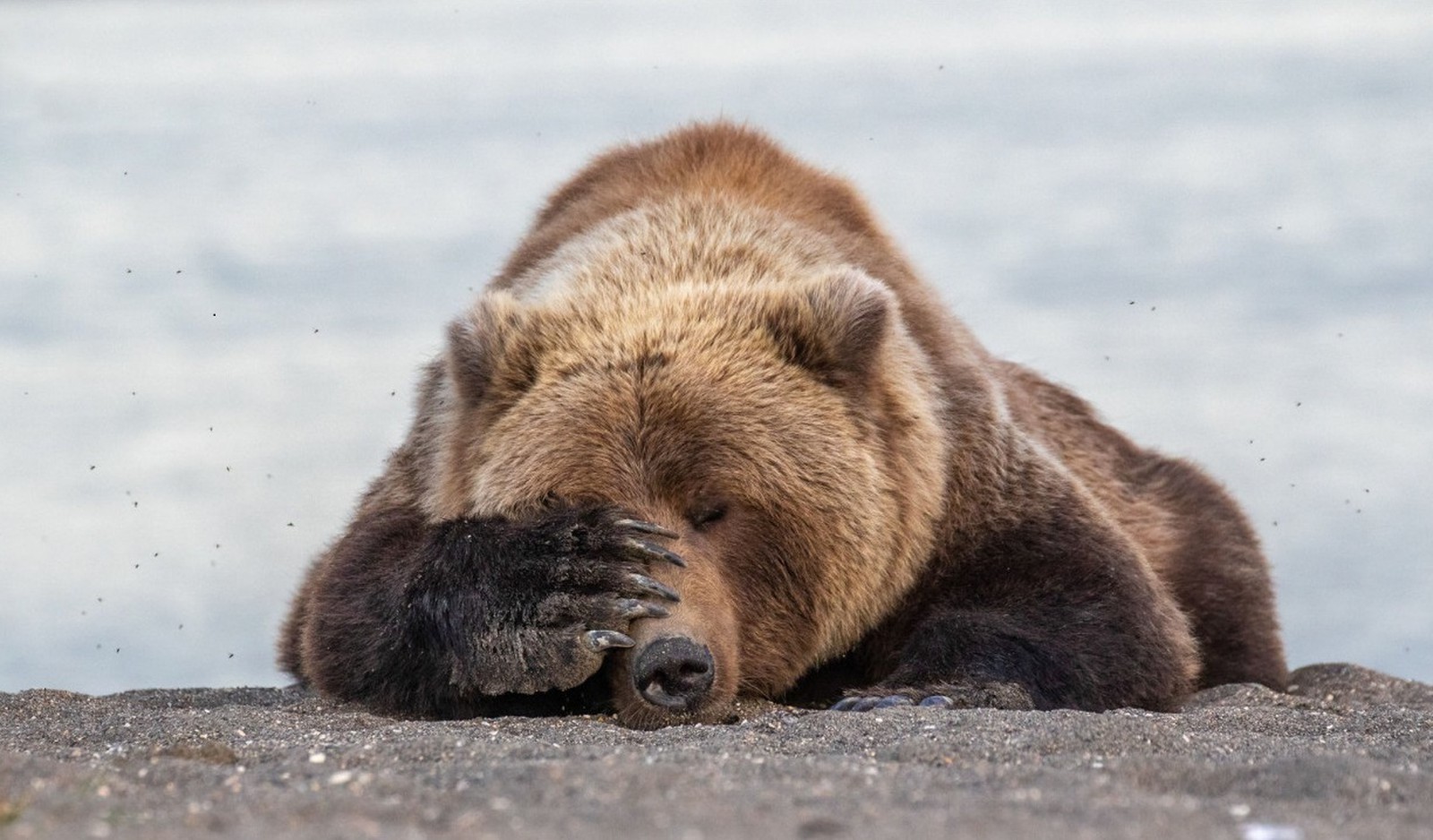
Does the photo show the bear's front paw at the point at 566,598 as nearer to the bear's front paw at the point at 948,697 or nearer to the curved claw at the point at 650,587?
the curved claw at the point at 650,587

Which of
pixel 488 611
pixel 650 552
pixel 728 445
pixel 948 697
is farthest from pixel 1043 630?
pixel 488 611

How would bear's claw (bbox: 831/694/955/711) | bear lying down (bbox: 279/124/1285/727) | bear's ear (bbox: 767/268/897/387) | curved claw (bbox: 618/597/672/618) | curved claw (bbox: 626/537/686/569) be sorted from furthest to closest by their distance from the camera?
bear's ear (bbox: 767/268/897/387) < bear's claw (bbox: 831/694/955/711) < bear lying down (bbox: 279/124/1285/727) < curved claw (bbox: 626/537/686/569) < curved claw (bbox: 618/597/672/618)

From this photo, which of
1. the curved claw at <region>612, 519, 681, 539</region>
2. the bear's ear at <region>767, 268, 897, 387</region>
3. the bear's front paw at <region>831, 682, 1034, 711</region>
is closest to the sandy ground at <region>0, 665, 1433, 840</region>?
the bear's front paw at <region>831, 682, 1034, 711</region>

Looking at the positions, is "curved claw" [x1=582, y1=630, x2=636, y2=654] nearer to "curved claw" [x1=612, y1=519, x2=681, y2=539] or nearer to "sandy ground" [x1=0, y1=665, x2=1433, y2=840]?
"sandy ground" [x1=0, y1=665, x2=1433, y2=840]

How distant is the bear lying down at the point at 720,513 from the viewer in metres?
6.75

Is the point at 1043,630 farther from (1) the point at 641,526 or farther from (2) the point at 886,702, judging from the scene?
(1) the point at 641,526

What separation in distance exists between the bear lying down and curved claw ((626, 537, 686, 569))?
0.04 ft

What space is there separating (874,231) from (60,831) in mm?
6186

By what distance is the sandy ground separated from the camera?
3984 mm

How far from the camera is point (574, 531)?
6688 mm

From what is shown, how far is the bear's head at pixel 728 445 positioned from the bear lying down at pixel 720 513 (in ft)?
0.04

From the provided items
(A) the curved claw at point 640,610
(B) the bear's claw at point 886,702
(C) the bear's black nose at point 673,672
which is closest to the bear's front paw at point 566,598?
(A) the curved claw at point 640,610

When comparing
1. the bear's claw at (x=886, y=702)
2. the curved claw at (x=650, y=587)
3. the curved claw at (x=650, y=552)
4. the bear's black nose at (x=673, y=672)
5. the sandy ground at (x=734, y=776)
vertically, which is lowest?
the sandy ground at (x=734, y=776)

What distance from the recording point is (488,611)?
6836 millimetres
